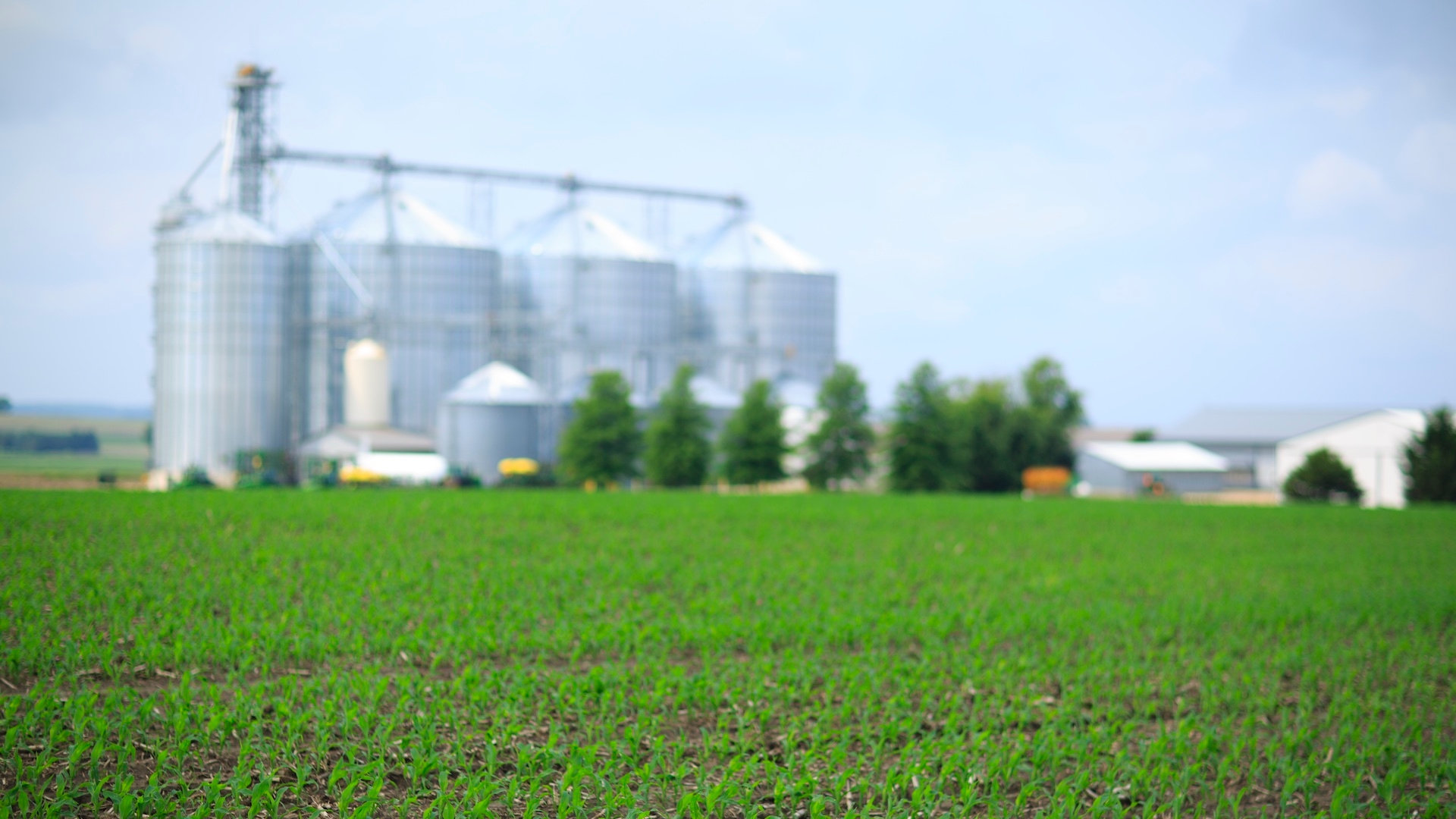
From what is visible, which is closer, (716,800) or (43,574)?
(716,800)

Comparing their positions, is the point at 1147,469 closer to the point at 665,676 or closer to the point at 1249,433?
the point at 1249,433

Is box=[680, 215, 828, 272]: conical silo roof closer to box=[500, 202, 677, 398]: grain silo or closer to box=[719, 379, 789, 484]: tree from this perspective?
box=[500, 202, 677, 398]: grain silo

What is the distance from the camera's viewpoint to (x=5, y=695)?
8.48m

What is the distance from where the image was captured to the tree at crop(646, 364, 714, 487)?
181ft

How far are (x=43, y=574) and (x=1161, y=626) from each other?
1362 cm

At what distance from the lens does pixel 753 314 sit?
73.8m

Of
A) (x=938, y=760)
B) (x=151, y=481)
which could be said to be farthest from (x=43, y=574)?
(x=151, y=481)

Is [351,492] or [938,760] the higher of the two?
[351,492]

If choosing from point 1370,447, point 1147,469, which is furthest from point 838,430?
point 1370,447

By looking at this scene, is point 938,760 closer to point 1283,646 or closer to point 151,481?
point 1283,646

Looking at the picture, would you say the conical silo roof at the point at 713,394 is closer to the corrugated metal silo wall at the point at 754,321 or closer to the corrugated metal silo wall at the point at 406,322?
the corrugated metal silo wall at the point at 754,321

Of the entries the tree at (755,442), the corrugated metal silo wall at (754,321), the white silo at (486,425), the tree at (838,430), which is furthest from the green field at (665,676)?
the corrugated metal silo wall at (754,321)

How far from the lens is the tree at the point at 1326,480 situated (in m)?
53.0

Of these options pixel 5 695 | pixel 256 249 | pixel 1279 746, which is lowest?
pixel 1279 746
